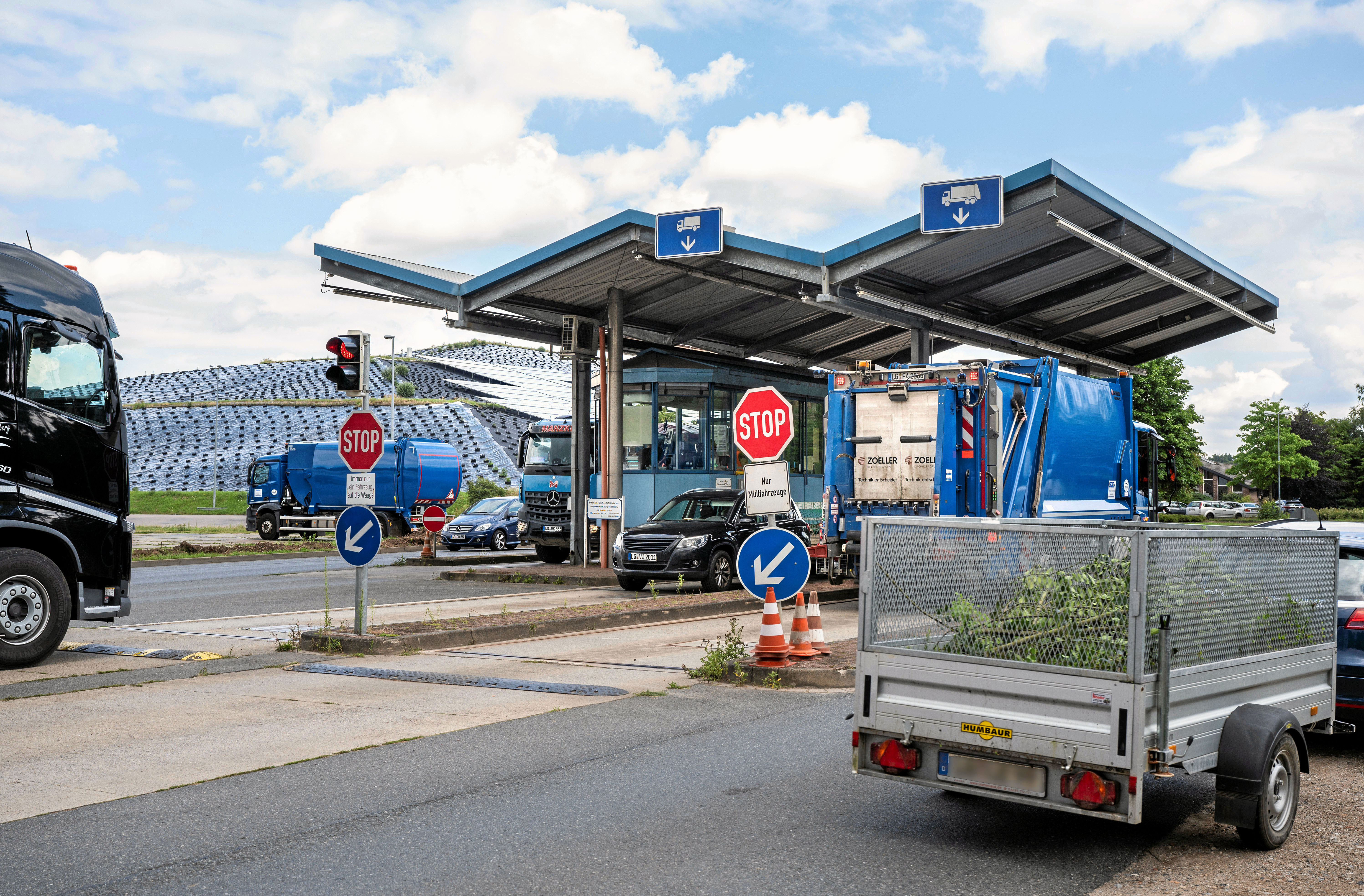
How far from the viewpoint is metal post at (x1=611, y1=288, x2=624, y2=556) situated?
21953mm

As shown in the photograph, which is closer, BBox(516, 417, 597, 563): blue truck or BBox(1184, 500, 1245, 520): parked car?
BBox(516, 417, 597, 563): blue truck

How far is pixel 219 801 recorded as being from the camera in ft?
20.1

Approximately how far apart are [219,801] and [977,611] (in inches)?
155

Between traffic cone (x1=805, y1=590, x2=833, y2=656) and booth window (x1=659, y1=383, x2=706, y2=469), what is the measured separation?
37.3 feet

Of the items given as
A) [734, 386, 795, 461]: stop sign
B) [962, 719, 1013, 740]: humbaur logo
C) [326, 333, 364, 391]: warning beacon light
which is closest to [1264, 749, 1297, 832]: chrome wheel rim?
[962, 719, 1013, 740]: humbaur logo

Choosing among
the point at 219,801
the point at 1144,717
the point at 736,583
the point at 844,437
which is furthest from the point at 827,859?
the point at 736,583

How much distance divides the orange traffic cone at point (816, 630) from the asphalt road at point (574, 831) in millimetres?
3219

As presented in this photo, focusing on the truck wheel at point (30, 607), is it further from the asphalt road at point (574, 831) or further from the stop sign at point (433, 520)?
the stop sign at point (433, 520)

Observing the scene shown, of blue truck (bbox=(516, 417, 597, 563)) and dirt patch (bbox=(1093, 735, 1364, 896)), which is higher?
blue truck (bbox=(516, 417, 597, 563))

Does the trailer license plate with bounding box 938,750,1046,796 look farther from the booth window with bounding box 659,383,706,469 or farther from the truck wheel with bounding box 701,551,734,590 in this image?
the booth window with bounding box 659,383,706,469

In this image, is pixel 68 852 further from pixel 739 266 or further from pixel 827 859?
pixel 739 266

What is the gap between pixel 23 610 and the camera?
10789 millimetres

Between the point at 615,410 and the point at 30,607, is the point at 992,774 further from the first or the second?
the point at 615,410

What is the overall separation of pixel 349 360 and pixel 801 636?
5.29m
